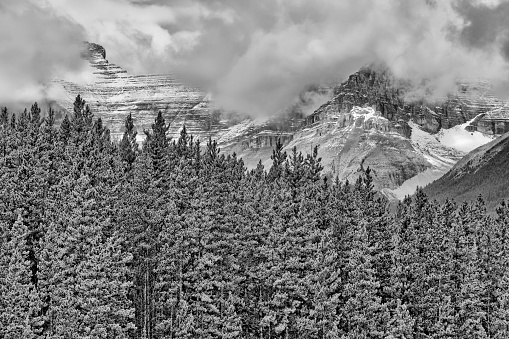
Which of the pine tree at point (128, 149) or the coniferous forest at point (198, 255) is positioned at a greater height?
the pine tree at point (128, 149)

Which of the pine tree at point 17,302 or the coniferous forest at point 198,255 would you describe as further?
the coniferous forest at point 198,255

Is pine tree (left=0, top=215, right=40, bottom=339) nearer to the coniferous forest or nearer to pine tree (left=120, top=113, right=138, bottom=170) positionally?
the coniferous forest

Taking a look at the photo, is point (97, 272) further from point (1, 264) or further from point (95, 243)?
point (1, 264)

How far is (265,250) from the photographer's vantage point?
233 ft

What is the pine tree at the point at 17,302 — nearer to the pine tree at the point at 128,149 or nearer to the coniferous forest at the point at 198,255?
the coniferous forest at the point at 198,255

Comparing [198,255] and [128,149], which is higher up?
[128,149]

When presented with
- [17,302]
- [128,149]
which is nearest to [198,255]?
[17,302]

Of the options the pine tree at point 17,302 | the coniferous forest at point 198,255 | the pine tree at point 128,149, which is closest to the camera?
the pine tree at point 17,302

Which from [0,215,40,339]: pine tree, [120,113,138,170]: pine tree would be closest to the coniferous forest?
[0,215,40,339]: pine tree

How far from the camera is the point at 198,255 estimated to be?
228 ft

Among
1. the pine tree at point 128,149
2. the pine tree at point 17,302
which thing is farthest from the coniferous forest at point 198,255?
the pine tree at point 128,149

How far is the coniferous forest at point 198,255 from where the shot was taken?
59.2m

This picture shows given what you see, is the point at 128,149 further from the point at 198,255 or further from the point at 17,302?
the point at 17,302

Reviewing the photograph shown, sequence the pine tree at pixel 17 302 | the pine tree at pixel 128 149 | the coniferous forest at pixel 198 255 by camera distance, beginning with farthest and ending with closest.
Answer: the pine tree at pixel 128 149
the coniferous forest at pixel 198 255
the pine tree at pixel 17 302
